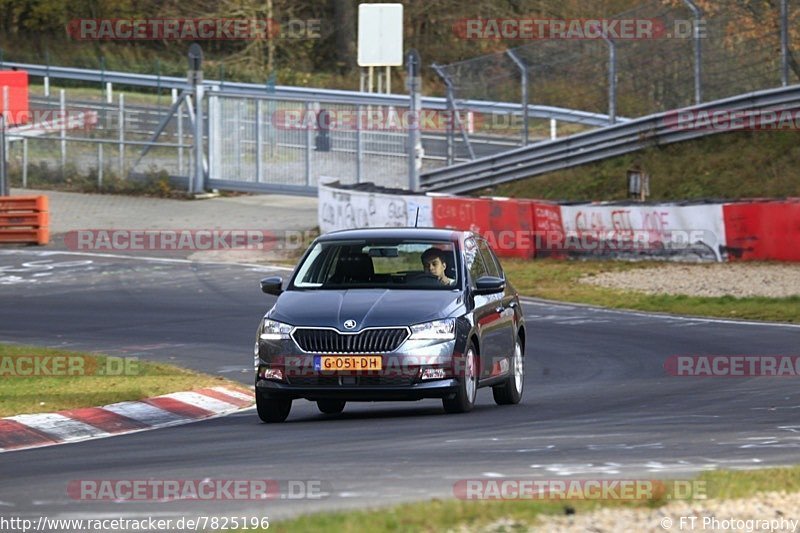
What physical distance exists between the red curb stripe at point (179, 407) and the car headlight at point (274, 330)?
161cm

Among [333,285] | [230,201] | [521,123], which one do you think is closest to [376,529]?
[333,285]

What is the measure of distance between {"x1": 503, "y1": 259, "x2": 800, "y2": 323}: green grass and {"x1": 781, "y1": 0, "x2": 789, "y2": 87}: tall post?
527 cm

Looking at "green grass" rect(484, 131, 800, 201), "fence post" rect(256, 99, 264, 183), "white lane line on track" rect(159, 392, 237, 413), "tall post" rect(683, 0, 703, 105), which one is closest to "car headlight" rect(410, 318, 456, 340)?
"white lane line on track" rect(159, 392, 237, 413)

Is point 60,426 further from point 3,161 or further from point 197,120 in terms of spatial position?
point 197,120

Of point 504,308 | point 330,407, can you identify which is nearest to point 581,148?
point 504,308

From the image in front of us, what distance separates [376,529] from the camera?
6.85 metres

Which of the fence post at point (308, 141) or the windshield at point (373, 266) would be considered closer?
the windshield at point (373, 266)

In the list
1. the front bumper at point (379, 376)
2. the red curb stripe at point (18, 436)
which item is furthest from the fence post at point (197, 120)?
the front bumper at point (379, 376)

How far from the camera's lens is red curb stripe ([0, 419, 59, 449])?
11.4 m

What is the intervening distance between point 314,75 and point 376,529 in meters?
49.2

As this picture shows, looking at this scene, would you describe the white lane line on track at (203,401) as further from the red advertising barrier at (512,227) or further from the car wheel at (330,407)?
the red advertising barrier at (512,227)

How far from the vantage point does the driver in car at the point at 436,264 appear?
40.8 feet

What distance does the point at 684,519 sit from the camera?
712 cm

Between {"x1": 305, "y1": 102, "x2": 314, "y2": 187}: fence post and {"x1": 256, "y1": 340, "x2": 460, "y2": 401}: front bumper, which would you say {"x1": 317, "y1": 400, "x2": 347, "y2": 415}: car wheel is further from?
{"x1": 305, "y1": 102, "x2": 314, "y2": 187}: fence post
